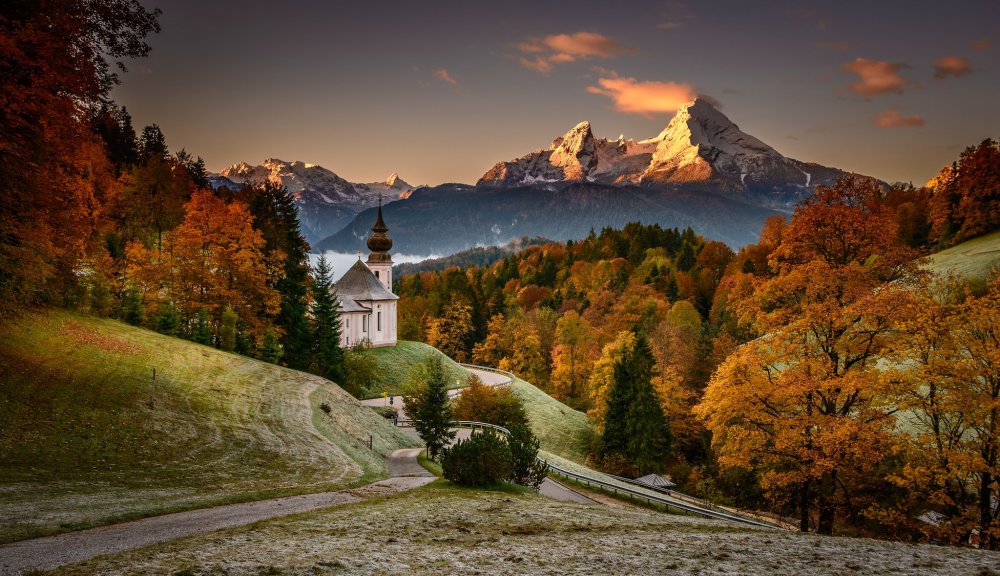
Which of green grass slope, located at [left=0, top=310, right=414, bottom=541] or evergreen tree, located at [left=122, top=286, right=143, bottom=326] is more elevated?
evergreen tree, located at [left=122, top=286, right=143, bottom=326]

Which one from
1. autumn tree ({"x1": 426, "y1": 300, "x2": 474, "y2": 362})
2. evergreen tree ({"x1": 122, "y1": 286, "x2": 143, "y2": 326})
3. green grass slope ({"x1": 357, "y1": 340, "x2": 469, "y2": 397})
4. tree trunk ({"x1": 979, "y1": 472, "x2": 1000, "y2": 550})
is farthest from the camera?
autumn tree ({"x1": 426, "y1": 300, "x2": 474, "y2": 362})

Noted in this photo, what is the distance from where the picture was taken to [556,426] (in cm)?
6053

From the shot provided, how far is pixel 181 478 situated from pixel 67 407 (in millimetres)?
6817

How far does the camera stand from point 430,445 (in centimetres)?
3450

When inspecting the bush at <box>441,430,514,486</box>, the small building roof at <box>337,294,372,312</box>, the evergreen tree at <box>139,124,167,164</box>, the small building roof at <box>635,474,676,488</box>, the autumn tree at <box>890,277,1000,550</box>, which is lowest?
the small building roof at <box>635,474,676,488</box>

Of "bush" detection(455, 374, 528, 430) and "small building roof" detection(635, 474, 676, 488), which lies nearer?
"small building roof" detection(635, 474, 676, 488)

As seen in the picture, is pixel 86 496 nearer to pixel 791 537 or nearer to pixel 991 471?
pixel 791 537

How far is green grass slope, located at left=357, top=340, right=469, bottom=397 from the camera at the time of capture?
63781 mm

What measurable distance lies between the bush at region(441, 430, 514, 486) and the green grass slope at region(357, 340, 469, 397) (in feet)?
131

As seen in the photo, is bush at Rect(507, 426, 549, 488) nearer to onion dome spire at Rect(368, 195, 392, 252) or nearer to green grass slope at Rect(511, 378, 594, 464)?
green grass slope at Rect(511, 378, 594, 464)

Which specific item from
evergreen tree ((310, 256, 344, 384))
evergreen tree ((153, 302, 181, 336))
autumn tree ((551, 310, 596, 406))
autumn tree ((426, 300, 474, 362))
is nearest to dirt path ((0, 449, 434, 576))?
evergreen tree ((153, 302, 181, 336))

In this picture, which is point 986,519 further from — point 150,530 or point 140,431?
point 140,431

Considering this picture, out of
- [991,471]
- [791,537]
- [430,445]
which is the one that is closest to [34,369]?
[430,445]

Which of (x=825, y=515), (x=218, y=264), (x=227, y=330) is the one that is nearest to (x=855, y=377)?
(x=825, y=515)
